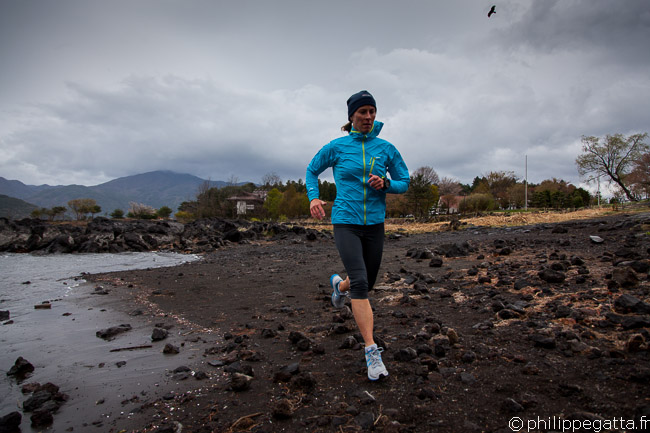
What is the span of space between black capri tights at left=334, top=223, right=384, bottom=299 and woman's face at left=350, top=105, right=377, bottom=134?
3.21 ft

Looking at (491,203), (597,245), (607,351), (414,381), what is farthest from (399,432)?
(491,203)

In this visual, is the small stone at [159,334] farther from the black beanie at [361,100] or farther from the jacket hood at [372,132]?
the black beanie at [361,100]

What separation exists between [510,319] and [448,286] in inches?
81.7

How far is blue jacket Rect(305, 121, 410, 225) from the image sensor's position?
10.9ft

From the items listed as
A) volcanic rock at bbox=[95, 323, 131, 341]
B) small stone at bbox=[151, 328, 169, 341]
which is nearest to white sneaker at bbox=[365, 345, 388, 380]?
small stone at bbox=[151, 328, 169, 341]

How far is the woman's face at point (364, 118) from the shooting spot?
11.1ft

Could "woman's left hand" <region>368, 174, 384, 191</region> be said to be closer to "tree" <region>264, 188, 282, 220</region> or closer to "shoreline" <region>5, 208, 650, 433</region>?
"shoreline" <region>5, 208, 650, 433</region>

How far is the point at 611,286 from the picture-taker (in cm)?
447

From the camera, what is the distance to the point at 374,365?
9.07 ft

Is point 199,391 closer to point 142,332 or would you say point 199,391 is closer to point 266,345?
point 266,345

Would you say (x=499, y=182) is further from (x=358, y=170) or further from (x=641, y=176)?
(x=358, y=170)

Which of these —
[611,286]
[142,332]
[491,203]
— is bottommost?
[142,332]

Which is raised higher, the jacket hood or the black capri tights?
the jacket hood

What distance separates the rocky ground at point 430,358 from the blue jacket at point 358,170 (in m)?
1.31
